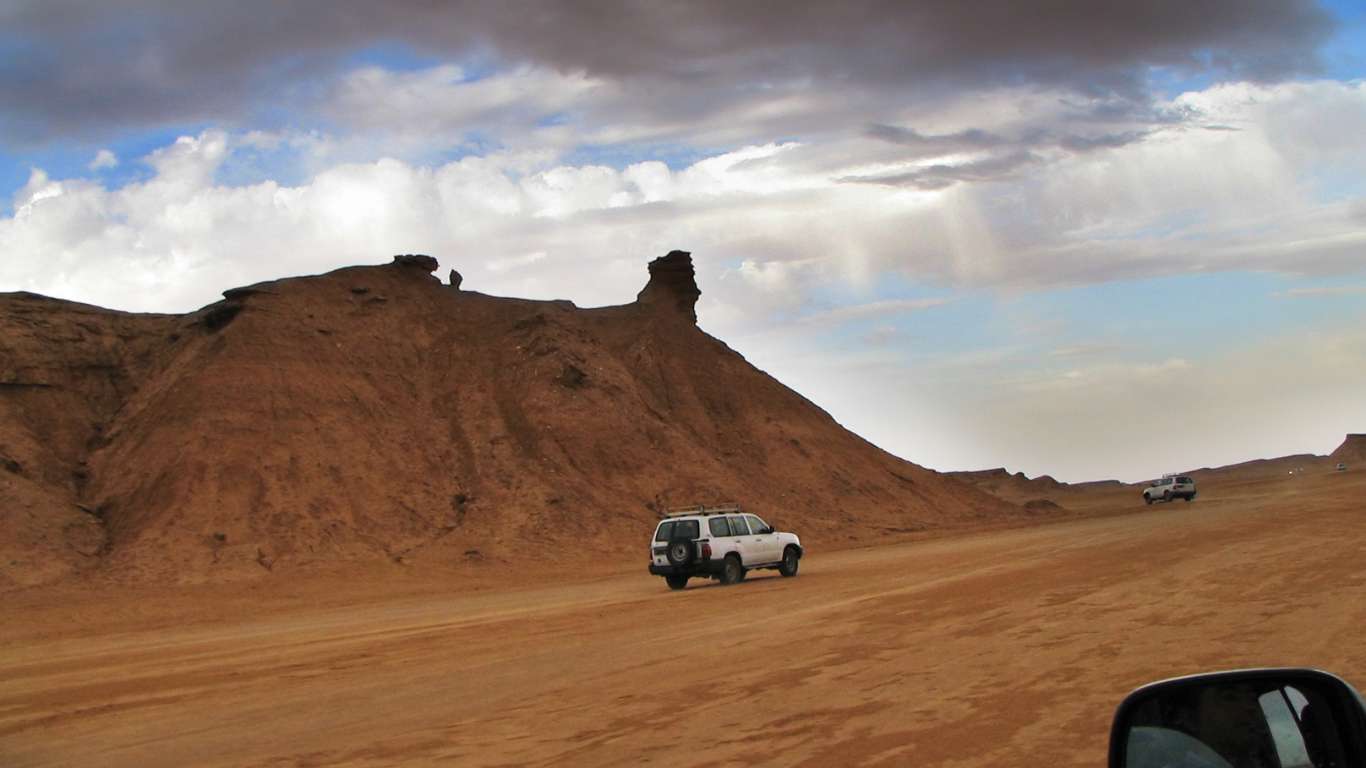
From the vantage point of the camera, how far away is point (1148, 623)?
15102 millimetres

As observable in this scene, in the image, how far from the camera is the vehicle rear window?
29.5 meters

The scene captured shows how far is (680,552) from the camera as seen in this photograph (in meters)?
29.3

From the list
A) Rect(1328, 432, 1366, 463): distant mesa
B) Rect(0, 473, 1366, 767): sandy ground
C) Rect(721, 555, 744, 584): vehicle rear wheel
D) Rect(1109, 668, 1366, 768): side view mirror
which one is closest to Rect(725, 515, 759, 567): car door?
Rect(721, 555, 744, 584): vehicle rear wheel

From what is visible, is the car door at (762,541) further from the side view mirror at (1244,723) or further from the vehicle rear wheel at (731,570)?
the side view mirror at (1244,723)

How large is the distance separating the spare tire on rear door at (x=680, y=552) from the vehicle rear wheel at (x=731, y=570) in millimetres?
894

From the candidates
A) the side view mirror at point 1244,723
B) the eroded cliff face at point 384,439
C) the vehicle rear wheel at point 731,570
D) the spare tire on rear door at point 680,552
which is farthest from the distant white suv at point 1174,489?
the side view mirror at point 1244,723

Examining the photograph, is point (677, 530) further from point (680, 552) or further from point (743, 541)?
point (743, 541)

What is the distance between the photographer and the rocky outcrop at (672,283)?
73.0 metres

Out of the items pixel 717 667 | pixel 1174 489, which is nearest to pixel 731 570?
pixel 717 667

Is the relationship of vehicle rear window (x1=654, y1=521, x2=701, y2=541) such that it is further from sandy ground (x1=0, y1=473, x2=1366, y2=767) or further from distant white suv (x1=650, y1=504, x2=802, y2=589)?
sandy ground (x1=0, y1=473, x2=1366, y2=767)

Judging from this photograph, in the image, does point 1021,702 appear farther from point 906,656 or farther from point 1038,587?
point 1038,587

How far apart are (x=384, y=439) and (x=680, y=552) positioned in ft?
84.8

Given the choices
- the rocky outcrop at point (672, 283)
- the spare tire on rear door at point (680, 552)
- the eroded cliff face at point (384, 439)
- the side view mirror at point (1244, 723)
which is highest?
the rocky outcrop at point (672, 283)

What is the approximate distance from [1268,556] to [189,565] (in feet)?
101
